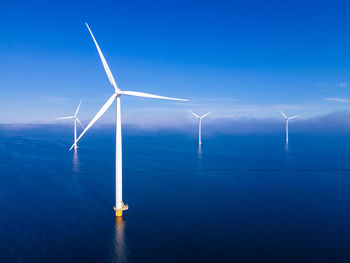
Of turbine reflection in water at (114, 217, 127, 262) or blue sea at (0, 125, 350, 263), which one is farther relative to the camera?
blue sea at (0, 125, 350, 263)

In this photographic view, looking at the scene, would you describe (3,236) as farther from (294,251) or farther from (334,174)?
(334,174)

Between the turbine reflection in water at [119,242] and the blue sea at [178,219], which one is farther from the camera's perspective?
the blue sea at [178,219]

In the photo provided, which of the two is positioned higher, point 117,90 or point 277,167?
point 117,90

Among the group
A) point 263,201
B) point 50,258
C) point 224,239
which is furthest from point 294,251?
point 50,258

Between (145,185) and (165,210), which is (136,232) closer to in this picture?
(165,210)

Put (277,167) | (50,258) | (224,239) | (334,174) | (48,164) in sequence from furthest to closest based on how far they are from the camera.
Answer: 1. (48,164)
2. (277,167)
3. (334,174)
4. (224,239)
5. (50,258)

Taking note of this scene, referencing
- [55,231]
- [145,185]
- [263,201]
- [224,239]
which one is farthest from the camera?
[145,185]

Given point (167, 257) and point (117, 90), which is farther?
point (117, 90)

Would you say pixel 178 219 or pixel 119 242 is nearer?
pixel 119 242
